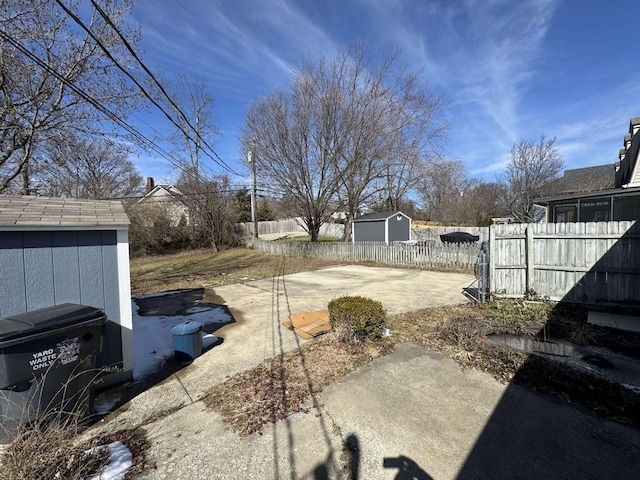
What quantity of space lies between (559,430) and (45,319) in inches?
185

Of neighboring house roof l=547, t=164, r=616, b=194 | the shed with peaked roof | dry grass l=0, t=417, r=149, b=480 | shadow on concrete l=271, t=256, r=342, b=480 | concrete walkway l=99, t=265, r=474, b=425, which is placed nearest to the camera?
dry grass l=0, t=417, r=149, b=480

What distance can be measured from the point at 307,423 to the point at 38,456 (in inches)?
78.4

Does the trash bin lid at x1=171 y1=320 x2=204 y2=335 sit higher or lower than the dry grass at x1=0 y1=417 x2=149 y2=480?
higher

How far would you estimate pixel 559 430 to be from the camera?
262 centimetres

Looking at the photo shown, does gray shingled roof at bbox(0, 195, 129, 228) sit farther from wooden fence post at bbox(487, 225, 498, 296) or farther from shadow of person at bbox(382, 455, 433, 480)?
wooden fence post at bbox(487, 225, 498, 296)

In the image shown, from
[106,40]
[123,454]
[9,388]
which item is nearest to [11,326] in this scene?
[9,388]

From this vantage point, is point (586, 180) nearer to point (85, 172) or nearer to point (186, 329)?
point (186, 329)

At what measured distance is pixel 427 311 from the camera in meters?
6.33

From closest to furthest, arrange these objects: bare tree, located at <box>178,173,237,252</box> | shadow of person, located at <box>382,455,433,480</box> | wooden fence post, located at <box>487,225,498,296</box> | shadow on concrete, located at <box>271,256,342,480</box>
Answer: shadow of person, located at <box>382,455,433,480</box> < shadow on concrete, located at <box>271,256,342,480</box> < wooden fence post, located at <box>487,225,498,296</box> < bare tree, located at <box>178,173,237,252</box>

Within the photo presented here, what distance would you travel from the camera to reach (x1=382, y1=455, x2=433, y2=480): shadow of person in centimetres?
215

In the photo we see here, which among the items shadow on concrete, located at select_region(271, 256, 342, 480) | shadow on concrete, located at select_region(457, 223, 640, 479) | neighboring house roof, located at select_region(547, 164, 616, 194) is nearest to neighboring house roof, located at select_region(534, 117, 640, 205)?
neighboring house roof, located at select_region(547, 164, 616, 194)

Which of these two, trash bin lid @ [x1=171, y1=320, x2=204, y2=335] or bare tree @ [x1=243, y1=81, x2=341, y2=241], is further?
bare tree @ [x1=243, y1=81, x2=341, y2=241]

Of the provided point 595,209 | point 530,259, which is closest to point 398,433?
point 530,259

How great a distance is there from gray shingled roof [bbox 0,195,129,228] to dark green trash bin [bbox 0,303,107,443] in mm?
942
